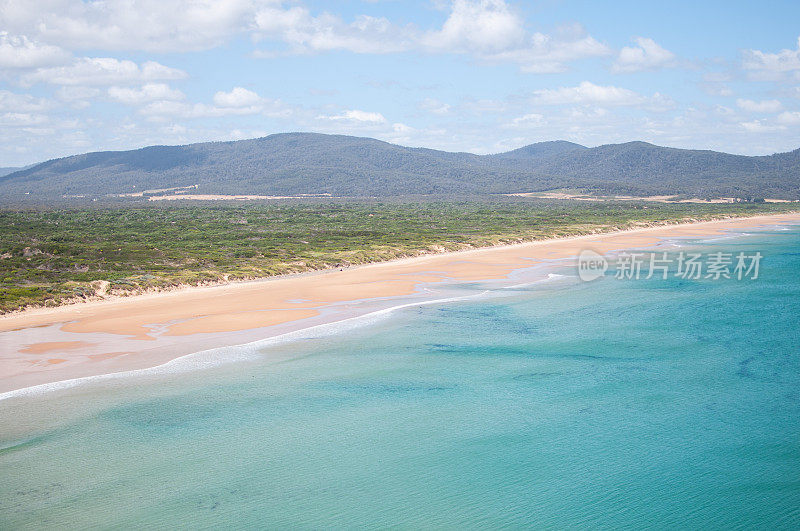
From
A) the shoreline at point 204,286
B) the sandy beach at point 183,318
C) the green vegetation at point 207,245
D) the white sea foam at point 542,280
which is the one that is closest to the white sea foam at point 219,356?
the sandy beach at point 183,318

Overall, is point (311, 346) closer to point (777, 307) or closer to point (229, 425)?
point (229, 425)

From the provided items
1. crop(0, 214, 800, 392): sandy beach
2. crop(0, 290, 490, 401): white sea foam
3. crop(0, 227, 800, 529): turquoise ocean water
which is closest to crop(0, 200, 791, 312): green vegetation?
crop(0, 214, 800, 392): sandy beach

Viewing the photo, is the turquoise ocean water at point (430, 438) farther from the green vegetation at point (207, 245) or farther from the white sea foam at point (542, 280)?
the green vegetation at point (207, 245)

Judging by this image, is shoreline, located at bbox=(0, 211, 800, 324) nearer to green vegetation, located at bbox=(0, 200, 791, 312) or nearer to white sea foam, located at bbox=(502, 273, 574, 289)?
green vegetation, located at bbox=(0, 200, 791, 312)

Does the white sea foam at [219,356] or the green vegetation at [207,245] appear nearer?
the white sea foam at [219,356]

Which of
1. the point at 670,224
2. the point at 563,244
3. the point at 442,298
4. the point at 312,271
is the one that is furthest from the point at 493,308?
the point at 670,224

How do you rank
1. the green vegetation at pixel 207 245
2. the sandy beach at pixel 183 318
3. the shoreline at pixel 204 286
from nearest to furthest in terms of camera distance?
the sandy beach at pixel 183 318 → the shoreline at pixel 204 286 → the green vegetation at pixel 207 245
